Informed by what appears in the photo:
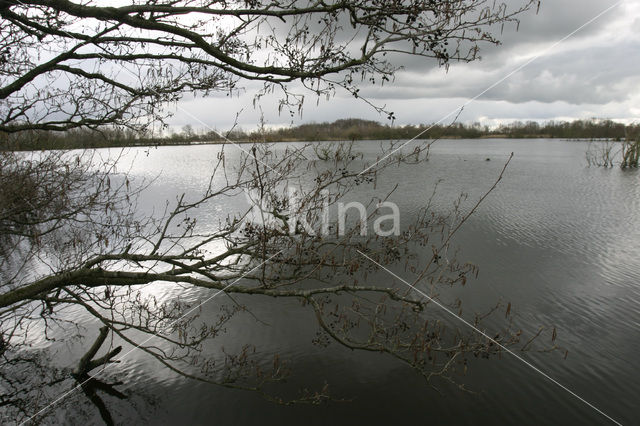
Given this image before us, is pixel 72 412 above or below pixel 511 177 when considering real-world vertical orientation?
below

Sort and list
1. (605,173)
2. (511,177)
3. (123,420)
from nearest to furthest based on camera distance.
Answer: (123,420) → (511,177) → (605,173)

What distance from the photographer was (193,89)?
21.2 ft

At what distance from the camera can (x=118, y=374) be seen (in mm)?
8188

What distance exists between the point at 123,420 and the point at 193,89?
21.7 feet

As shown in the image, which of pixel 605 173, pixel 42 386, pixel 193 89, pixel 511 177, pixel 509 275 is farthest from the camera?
pixel 605 173

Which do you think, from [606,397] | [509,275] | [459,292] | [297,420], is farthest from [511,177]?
[297,420]

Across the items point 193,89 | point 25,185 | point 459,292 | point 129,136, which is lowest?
point 459,292

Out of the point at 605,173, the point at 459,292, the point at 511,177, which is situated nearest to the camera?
the point at 459,292

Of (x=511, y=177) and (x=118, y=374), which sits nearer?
(x=118, y=374)

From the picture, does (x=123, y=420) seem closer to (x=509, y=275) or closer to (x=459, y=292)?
(x=459, y=292)

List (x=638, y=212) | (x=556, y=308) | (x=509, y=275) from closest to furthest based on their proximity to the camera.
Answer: (x=556, y=308)
(x=509, y=275)
(x=638, y=212)

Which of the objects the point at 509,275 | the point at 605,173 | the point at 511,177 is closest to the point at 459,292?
the point at 509,275

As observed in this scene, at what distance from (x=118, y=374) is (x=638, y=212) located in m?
24.9

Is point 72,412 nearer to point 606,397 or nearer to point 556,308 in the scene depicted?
point 606,397
